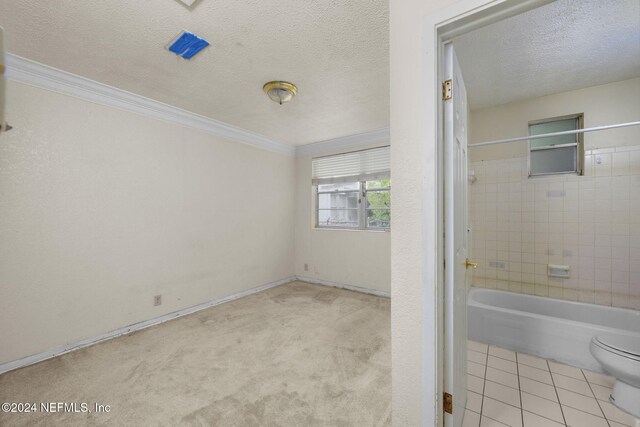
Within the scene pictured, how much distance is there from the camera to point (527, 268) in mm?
2795

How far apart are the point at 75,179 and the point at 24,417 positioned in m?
1.75

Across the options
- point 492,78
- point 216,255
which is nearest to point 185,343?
point 216,255

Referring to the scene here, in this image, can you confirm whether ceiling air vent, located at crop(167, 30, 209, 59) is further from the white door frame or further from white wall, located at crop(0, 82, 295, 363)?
the white door frame

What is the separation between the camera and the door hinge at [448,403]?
1153mm

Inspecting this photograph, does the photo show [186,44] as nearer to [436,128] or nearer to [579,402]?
[436,128]

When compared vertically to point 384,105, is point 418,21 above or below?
below

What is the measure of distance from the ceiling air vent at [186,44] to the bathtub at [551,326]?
3138 mm

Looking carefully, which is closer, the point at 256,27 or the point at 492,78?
the point at 256,27

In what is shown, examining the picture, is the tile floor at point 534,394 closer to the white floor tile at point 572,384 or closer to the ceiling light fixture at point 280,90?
the white floor tile at point 572,384

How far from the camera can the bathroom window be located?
2.67 metres

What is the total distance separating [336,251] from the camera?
4211mm

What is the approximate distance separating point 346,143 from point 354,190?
2.43 ft

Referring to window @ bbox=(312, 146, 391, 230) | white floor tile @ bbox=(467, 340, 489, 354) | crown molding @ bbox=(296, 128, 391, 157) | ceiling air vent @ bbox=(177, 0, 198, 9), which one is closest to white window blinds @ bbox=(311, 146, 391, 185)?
window @ bbox=(312, 146, 391, 230)

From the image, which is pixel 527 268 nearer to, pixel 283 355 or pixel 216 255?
pixel 283 355
